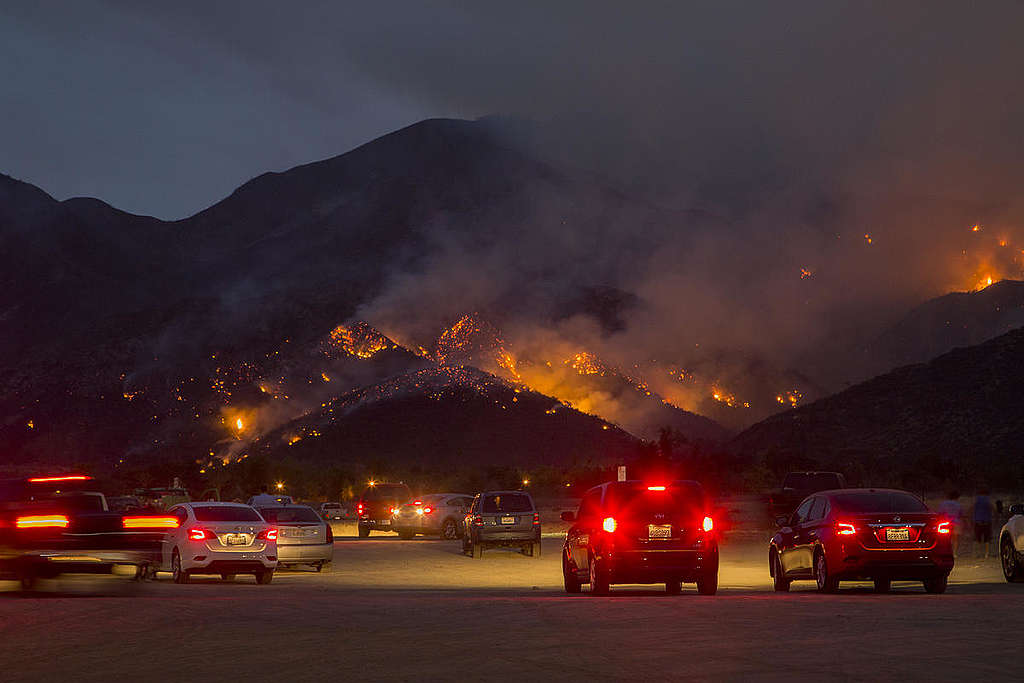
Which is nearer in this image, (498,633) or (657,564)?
(498,633)

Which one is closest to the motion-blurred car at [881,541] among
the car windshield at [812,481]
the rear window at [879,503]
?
the rear window at [879,503]

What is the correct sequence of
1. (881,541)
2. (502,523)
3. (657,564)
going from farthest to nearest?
(502,523), (657,564), (881,541)

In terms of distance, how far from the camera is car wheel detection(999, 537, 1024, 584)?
22.0m

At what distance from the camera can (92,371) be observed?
169 metres

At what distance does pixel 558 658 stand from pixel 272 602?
825 centimetres

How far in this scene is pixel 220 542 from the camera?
2358cm

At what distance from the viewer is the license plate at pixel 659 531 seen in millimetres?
19469

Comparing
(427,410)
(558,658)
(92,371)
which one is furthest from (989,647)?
(92,371)

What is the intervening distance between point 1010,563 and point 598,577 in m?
7.76

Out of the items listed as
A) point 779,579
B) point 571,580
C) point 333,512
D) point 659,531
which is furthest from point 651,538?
point 333,512

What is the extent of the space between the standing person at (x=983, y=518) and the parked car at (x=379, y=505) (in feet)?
70.5

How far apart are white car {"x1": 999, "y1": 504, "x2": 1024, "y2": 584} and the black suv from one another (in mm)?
5730

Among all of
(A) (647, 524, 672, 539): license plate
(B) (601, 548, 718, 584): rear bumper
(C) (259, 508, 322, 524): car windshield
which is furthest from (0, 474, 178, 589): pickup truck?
(A) (647, 524, 672, 539): license plate

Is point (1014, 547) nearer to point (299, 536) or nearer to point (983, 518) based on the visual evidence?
point (983, 518)
